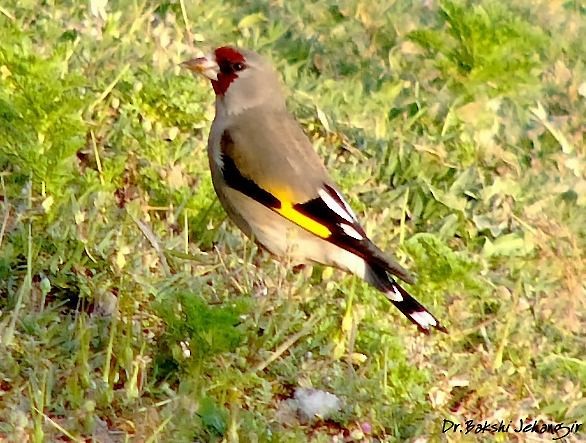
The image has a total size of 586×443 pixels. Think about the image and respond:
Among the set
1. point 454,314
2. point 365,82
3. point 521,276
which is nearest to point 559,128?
point 365,82

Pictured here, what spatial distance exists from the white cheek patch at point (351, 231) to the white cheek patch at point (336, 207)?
0.04 metres

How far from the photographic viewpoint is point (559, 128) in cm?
634

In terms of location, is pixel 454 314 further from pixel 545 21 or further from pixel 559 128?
pixel 545 21

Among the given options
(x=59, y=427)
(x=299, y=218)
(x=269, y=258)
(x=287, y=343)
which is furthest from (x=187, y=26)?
(x=59, y=427)

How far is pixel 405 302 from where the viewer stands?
4.51 metres

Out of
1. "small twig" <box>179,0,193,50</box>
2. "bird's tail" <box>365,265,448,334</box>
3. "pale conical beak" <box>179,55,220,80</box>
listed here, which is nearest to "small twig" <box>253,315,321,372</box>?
"bird's tail" <box>365,265,448,334</box>

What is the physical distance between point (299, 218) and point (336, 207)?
13 cm

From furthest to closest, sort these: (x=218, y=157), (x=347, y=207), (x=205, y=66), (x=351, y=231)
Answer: (x=205, y=66) < (x=218, y=157) < (x=347, y=207) < (x=351, y=231)

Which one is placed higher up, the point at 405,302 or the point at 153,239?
the point at 153,239

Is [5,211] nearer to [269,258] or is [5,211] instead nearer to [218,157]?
[218,157]

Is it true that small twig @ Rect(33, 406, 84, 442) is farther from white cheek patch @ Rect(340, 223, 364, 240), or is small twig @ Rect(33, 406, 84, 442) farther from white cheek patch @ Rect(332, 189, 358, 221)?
white cheek patch @ Rect(332, 189, 358, 221)

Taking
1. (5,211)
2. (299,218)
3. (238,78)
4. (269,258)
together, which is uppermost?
(238,78)

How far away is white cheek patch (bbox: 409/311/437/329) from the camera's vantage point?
4.49 meters

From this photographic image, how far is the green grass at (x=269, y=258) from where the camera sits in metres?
3.92
